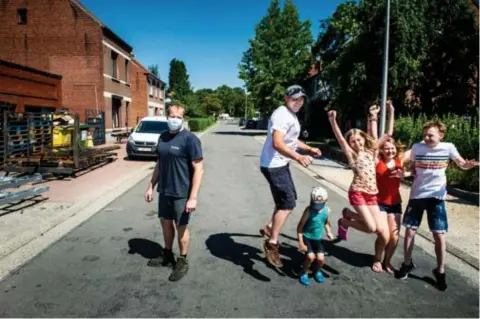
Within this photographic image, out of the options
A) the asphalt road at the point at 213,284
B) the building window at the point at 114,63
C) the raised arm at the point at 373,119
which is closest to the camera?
the asphalt road at the point at 213,284

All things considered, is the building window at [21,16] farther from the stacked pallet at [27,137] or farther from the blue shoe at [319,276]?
the blue shoe at [319,276]

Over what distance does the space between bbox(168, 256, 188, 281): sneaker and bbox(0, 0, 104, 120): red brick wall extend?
22435mm

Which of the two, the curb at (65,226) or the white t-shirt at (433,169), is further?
the curb at (65,226)

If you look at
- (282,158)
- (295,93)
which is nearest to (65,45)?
(295,93)

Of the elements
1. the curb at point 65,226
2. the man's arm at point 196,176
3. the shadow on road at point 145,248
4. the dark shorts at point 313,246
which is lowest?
the shadow on road at point 145,248

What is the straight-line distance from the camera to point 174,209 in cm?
401

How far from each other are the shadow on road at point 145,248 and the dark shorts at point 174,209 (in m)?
0.78

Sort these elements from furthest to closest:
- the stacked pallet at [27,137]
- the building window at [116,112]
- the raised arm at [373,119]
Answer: the building window at [116,112] → the stacked pallet at [27,137] → the raised arm at [373,119]

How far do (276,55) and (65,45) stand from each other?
20924mm

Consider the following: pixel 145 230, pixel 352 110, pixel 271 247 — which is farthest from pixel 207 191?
pixel 352 110

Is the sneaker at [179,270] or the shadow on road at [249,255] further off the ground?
the sneaker at [179,270]

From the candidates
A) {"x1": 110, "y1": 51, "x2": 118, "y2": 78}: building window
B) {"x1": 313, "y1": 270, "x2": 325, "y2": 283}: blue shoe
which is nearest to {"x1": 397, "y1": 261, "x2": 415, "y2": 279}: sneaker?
{"x1": 313, "y1": 270, "x2": 325, "y2": 283}: blue shoe

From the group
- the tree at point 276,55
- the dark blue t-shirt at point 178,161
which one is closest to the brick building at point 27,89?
the dark blue t-shirt at point 178,161

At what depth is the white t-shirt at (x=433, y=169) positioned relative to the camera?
3934mm
